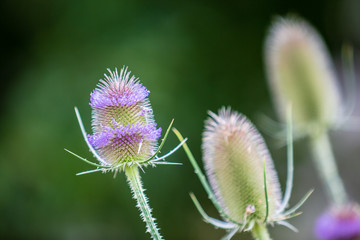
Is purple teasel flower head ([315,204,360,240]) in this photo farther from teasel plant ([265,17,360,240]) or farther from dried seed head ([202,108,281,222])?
teasel plant ([265,17,360,240])

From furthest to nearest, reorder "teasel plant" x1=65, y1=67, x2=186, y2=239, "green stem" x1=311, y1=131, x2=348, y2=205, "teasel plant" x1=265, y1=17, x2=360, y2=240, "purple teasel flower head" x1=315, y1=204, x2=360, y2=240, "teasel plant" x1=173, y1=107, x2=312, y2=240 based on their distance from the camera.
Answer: "teasel plant" x1=265, y1=17, x2=360, y2=240
"green stem" x1=311, y1=131, x2=348, y2=205
"purple teasel flower head" x1=315, y1=204, x2=360, y2=240
"teasel plant" x1=173, y1=107, x2=312, y2=240
"teasel plant" x1=65, y1=67, x2=186, y2=239

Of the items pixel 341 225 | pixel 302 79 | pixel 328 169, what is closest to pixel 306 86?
pixel 302 79

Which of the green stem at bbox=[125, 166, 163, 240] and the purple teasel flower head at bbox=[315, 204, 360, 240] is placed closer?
the green stem at bbox=[125, 166, 163, 240]

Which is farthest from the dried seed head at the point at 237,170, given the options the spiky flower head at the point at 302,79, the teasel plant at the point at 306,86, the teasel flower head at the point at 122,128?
the spiky flower head at the point at 302,79

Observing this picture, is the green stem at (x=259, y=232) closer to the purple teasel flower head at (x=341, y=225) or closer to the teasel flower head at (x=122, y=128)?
the teasel flower head at (x=122, y=128)

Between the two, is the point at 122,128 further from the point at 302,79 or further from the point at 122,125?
the point at 302,79

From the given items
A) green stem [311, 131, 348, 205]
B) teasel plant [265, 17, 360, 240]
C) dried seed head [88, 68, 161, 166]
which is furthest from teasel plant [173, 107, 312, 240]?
teasel plant [265, 17, 360, 240]

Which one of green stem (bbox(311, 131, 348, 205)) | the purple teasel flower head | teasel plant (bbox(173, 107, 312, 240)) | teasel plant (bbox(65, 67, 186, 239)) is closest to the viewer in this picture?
teasel plant (bbox(65, 67, 186, 239))
